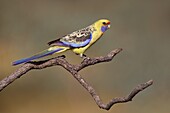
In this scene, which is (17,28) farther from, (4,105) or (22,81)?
(4,105)

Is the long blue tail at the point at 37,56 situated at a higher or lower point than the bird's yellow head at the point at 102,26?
higher

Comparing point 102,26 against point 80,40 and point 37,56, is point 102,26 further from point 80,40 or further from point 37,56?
point 37,56

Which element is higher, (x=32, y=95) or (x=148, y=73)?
(x=32, y=95)

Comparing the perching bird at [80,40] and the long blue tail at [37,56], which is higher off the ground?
the long blue tail at [37,56]

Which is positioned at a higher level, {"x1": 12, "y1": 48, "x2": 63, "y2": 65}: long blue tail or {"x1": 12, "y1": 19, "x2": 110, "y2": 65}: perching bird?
{"x1": 12, "y1": 48, "x2": 63, "y2": 65}: long blue tail

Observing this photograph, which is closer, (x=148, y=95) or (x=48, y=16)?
(x=148, y=95)

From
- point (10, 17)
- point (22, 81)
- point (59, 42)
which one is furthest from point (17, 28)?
point (59, 42)

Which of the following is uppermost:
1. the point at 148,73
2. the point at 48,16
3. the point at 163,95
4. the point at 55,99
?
the point at 48,16

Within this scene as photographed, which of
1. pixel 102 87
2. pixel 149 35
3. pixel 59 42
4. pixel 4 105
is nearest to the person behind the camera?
pixel 59 42

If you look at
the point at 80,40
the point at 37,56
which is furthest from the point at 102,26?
the point at 37,56

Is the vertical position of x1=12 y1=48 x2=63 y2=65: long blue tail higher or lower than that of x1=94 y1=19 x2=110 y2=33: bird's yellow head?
higher

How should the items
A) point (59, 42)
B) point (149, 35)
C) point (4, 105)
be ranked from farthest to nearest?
point (149, 35), point (4, 105), point (59, 42)
